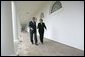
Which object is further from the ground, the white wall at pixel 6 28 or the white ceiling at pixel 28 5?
the white ceiling at pixel 28 5

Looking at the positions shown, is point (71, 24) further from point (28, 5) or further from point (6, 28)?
point (28, 5)

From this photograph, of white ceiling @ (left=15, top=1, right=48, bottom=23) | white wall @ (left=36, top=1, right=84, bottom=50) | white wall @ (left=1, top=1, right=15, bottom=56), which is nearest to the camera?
white wall @ (left=1, top=1, right=15, bottom=56)

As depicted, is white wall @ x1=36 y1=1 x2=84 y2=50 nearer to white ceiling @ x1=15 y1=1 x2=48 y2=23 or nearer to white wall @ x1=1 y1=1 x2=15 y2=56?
white wall @ x1=1 y1=1 x2=15 y2=56

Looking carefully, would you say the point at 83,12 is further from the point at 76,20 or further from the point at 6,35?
the point at 6,35

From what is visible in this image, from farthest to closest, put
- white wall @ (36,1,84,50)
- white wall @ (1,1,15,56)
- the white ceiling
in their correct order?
the white ceiling → white wall @ (36,1,84,50) → white wall @ (1,1,15,56)

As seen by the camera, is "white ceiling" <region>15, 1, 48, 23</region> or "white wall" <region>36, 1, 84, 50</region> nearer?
"white wall" <region>36, 1, 84, 50</region>

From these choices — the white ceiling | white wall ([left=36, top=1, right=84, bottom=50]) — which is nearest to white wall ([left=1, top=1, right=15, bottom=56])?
white wall ([left=36, top=1, right=84, bottom=50])

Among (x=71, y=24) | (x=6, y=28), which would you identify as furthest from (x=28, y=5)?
(x=6, y=28)

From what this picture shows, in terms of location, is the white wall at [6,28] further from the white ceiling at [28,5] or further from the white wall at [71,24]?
the white ceiling at [28,5]

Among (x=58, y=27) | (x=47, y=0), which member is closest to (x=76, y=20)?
(x=58, y=27)

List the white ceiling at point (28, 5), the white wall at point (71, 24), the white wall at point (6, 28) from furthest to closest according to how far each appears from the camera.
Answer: the white ceiling at point (28, 5), the white wall at point (71, 24), the white wall at point (6, 28)

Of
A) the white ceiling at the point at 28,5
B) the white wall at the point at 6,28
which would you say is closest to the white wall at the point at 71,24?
the white wall at the point at 6,28

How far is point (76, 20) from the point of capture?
4.55 meters

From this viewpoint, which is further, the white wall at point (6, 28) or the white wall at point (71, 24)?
the white wall at point (71, 24)
